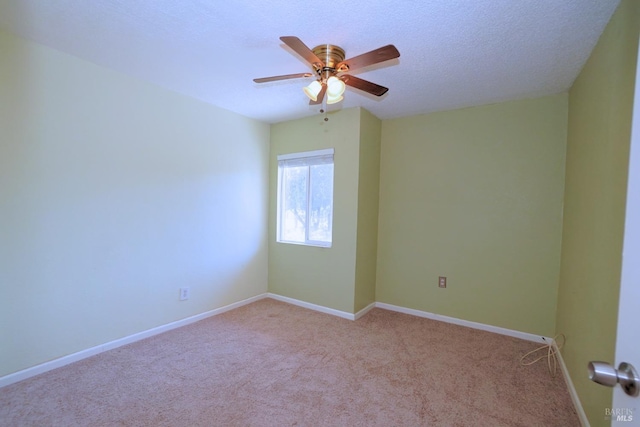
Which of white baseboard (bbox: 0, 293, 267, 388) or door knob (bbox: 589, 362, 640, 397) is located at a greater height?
door knob (bbox: 589, 362, 640, 397)

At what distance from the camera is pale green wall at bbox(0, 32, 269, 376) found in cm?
196

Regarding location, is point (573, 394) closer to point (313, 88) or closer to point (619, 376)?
point (619, 376)

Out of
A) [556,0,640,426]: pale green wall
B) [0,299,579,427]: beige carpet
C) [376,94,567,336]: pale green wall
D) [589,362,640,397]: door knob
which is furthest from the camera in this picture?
[376,94,567,336]: pale green wall

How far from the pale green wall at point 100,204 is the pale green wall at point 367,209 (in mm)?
1543

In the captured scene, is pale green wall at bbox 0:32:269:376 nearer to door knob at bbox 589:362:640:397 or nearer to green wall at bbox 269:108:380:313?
green wall at bbox 269:108:380:313

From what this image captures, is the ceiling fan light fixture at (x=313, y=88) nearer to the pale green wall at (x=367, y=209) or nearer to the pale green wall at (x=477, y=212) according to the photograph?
the pale green wall at (x=367, y=209)

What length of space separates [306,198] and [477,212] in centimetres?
196

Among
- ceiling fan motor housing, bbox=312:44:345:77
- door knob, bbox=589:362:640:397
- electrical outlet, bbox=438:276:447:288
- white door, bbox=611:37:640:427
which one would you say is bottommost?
electrical outlet, bbox=438:276:447:288

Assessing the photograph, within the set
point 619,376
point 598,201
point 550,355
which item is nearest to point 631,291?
point 619,376

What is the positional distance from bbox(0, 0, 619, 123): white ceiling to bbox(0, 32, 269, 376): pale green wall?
30 centimetres

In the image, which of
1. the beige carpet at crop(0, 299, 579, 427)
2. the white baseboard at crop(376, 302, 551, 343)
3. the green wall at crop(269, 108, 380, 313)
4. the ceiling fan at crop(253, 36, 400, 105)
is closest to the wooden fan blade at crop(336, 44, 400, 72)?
the ceiling fan at crop(253, 36, 400, 105)

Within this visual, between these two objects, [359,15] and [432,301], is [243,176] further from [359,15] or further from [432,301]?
[432,301]

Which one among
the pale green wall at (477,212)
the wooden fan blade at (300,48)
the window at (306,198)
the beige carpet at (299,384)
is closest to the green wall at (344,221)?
the window at (306,198)

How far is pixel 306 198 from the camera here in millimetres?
3602
